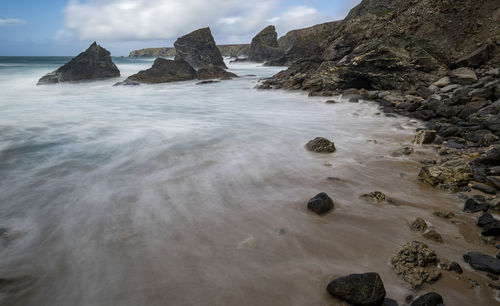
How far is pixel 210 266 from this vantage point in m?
2.45

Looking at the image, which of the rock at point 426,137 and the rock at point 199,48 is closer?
the rock at point 426,137

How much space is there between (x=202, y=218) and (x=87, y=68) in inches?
1120

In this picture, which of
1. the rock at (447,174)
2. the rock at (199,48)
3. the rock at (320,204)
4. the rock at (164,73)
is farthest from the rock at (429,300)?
the rock at (199,48)

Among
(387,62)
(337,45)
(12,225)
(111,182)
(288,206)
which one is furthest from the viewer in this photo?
(337,45)

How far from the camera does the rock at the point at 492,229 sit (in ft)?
8.57

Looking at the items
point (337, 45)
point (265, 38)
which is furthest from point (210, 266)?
point (265, 38)

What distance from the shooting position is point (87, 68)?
25.8 metres

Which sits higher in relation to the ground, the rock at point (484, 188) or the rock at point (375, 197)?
the rock at point (484, 188)

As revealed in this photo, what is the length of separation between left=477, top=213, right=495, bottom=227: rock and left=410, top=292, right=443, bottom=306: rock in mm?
1417

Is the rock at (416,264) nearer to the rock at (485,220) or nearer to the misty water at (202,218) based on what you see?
the misty water at (202,218)

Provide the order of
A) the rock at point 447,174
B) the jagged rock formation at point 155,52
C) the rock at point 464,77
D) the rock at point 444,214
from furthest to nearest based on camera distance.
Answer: the jagged rock formation at point 155,52, the rock at point 464,77, the rock at point 447,174, the rock at point 444,214

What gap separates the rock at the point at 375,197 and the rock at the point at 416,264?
102 centimetres

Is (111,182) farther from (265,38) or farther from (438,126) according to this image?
(265,38)

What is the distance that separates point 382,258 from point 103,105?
13721mm
